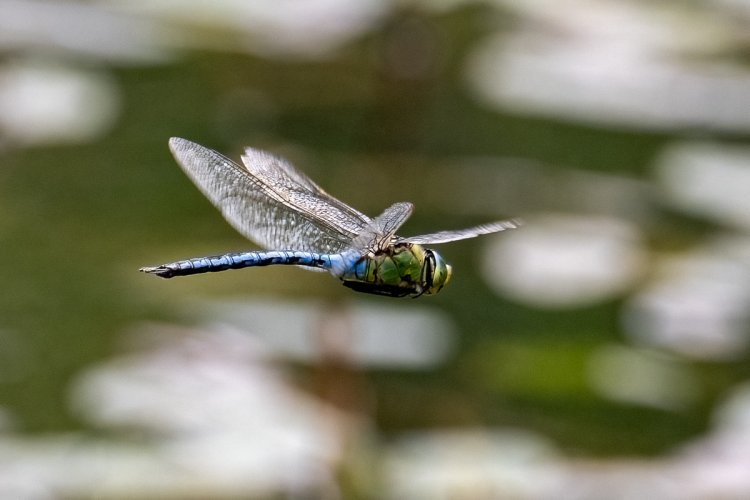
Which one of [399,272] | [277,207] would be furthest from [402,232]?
[399,272]

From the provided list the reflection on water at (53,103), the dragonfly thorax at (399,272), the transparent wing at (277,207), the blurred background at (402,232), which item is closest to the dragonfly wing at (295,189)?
the transparent wing at (277,207)

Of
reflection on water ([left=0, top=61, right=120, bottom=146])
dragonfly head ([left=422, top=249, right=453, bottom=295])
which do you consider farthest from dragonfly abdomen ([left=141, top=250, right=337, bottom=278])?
reflection on water ([left=0, top=61, right=120, bottom=146])

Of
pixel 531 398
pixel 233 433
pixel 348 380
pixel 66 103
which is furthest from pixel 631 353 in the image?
pixel 66 103

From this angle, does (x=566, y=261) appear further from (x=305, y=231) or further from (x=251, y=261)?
(x=251, y=261)

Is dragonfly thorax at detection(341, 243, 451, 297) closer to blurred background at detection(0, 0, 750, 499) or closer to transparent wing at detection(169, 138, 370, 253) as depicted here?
transparent wing at detection(169, 138, 370, 253)

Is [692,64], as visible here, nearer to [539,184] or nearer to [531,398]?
[539,184]

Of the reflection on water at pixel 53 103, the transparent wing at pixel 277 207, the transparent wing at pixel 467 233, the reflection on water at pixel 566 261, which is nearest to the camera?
the transparent wing at pixel 467 233

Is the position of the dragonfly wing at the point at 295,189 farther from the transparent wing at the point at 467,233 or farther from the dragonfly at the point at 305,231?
the transparent wing at the point at 467,233
